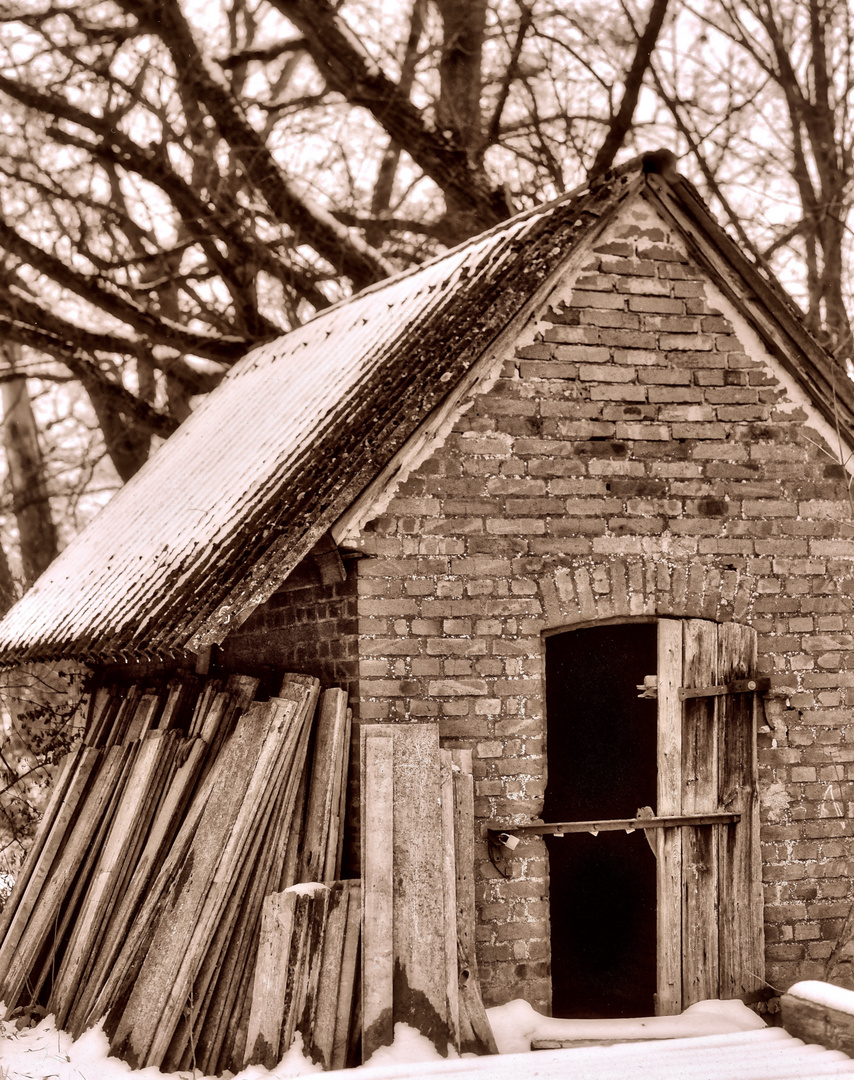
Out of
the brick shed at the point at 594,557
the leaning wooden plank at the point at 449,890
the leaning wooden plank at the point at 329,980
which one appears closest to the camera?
the leaning wooden plank at the point at 329,980

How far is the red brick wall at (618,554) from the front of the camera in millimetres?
6484

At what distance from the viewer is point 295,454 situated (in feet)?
23.1

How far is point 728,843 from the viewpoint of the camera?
22.4 ft

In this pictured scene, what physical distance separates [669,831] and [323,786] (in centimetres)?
177

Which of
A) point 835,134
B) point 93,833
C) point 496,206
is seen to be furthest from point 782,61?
point 93,833

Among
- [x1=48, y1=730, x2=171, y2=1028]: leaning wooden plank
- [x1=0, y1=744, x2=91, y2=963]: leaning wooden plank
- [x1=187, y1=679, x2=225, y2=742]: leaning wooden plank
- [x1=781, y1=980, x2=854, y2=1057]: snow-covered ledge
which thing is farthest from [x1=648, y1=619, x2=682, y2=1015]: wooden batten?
[x1=0, y1=744, x2=91, y2=963]: leaning wooden plank

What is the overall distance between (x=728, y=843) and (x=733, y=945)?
49 cm

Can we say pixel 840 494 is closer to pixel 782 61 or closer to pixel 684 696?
pixel 684 696

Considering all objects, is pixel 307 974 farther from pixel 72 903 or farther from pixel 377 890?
pixel 72 903

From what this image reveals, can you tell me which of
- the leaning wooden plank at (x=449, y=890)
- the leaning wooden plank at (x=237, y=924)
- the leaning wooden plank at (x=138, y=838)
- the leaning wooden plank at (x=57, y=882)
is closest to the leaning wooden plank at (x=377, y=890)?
the leaning wooden plank at (x=449, y=890)

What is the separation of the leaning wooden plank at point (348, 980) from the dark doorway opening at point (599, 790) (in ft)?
9.06

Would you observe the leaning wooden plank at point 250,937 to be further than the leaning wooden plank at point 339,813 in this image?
No

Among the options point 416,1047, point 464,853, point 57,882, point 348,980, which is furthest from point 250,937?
point 57,882

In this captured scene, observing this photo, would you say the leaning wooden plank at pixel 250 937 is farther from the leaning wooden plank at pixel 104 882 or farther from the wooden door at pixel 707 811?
the wooden door at pixel 707 811
